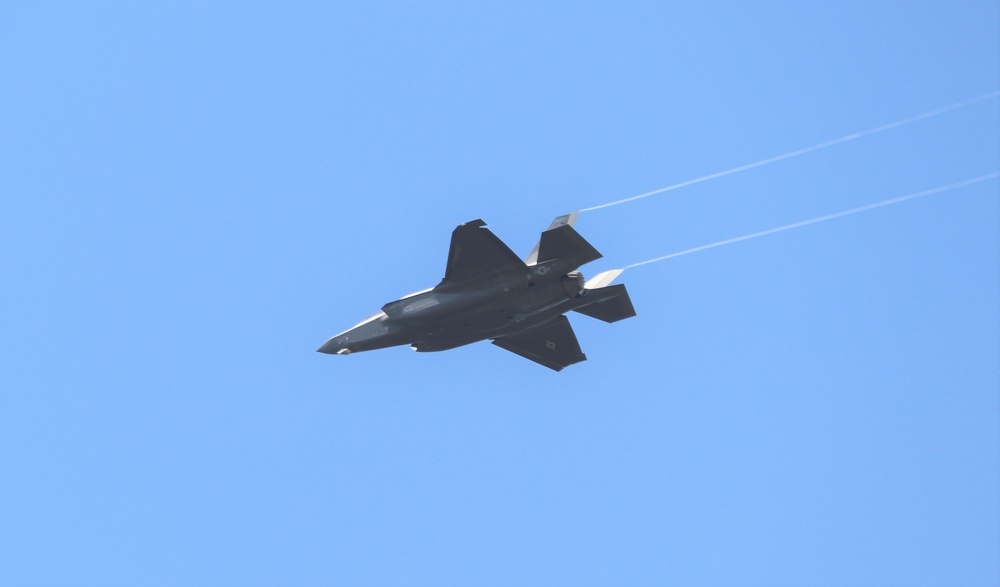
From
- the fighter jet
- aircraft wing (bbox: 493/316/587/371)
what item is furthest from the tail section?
aircraft wing (bbox: 493/316/587/371)

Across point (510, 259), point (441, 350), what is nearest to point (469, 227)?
point (510, 259)

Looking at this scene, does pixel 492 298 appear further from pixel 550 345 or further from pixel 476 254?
pixel 550 345

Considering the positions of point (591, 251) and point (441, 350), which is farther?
point (441, 350)

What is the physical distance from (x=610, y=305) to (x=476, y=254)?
4.65 m

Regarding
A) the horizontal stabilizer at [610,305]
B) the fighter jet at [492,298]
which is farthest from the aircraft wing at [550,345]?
the horizontal stabilizer at [610,305]

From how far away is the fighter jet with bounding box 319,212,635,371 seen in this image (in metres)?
43.1

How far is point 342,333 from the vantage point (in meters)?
46.3

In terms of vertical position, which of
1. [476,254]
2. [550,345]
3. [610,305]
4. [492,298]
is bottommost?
[492,298]

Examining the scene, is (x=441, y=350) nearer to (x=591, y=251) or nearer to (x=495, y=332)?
(x=495, y=332)

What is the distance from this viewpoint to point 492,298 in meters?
43.9

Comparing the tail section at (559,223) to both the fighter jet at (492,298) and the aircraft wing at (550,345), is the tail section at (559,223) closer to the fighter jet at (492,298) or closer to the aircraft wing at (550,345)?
the fighter jet at (492,298)

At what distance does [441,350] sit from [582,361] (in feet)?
16.5

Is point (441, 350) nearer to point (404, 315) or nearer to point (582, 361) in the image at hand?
point (404, 315)

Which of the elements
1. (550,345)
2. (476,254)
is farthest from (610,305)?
(476,254)
